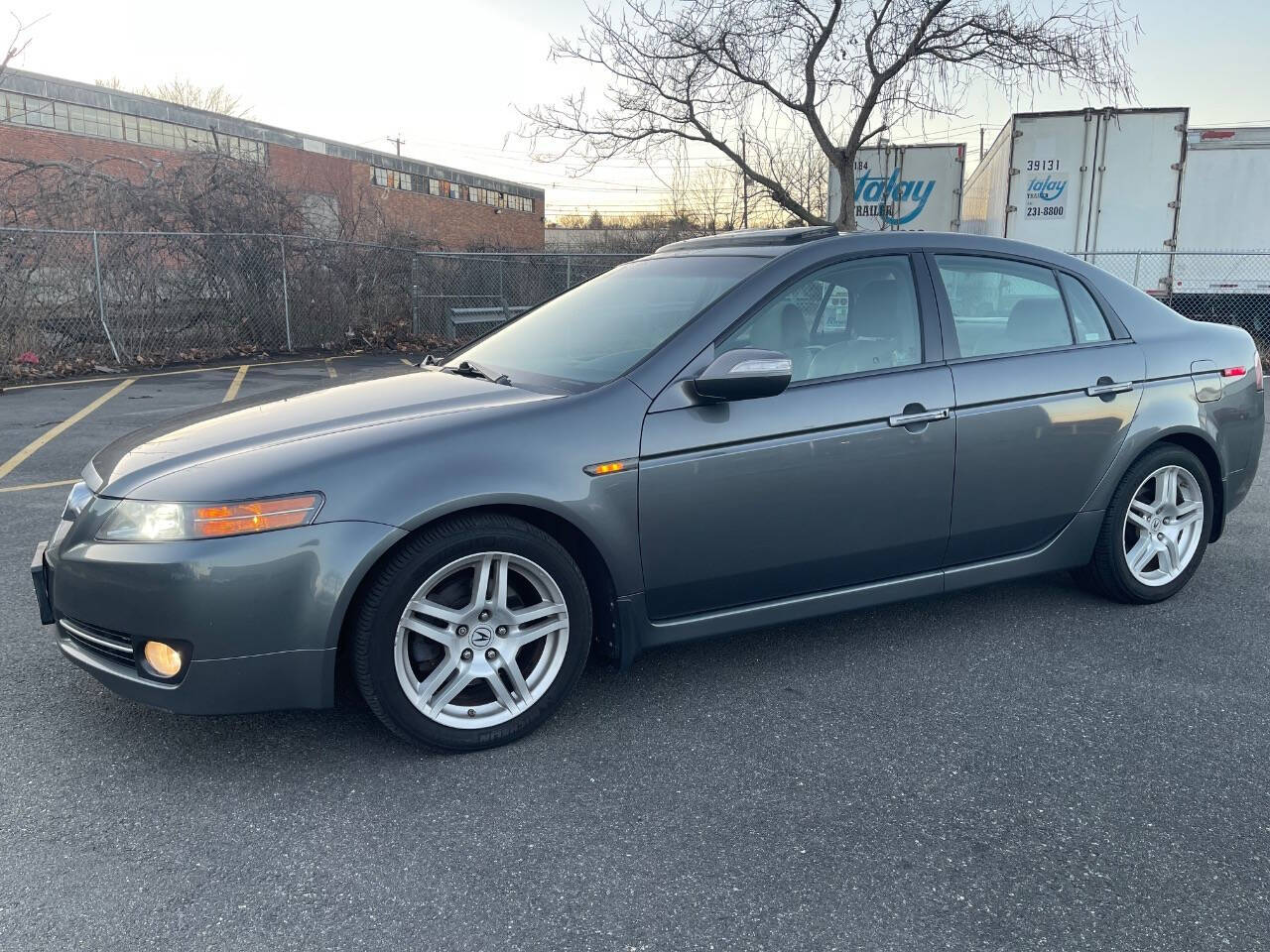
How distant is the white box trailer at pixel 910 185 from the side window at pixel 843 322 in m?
11.9

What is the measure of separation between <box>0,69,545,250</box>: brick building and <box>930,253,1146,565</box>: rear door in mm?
12963

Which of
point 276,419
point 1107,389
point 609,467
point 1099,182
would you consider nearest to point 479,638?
point 609,467

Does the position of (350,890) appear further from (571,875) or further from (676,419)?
(676,419)

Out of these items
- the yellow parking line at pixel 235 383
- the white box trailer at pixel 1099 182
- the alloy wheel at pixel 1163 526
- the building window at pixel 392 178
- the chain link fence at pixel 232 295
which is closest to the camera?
the alloy wheel at pixel 1163 526

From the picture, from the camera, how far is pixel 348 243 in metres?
15.3

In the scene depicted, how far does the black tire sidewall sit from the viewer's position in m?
A: 4.04

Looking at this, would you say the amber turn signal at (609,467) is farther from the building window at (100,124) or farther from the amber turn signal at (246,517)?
the building window at (100,124)

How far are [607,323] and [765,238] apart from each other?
768 millimetres

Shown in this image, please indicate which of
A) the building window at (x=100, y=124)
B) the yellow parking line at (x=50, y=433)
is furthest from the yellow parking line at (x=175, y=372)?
the building window at (x=100, y=124)

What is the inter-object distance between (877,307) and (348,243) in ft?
43.5

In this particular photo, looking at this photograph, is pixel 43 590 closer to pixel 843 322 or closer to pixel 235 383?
pixel 843 322

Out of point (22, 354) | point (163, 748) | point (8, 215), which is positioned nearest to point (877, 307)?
point (163, 748)

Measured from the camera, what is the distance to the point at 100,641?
2793 mm

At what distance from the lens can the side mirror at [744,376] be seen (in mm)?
3057
